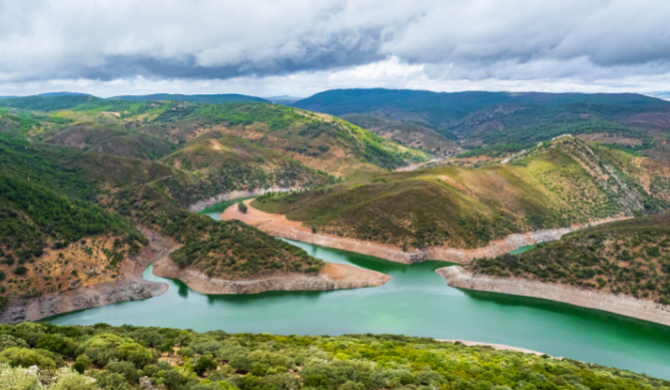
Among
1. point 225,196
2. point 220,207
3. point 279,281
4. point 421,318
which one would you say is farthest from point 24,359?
point 225,196

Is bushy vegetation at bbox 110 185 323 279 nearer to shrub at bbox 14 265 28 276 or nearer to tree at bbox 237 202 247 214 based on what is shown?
shrub at bbox 14 265 28 276

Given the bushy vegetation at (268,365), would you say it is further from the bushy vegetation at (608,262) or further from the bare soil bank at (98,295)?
the bushy vegetation at (608,262)

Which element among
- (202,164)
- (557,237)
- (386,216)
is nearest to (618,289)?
(557,237)

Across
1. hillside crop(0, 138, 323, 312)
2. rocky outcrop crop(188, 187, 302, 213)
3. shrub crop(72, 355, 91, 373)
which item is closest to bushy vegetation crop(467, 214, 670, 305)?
hillside crop(0, 138, 323, 312)

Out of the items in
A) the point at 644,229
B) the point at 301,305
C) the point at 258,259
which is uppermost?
the point at 644,229

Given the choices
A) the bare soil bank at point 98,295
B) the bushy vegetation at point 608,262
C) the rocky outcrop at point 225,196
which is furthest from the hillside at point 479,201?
the bare soil bank at point 98,295

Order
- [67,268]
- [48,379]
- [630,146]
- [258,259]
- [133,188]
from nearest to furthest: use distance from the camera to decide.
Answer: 1. [48,379]
2. [67,268]
3. [258,259]
4. [133,188]
5. [630,146]

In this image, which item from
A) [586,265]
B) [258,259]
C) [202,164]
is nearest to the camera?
[586,265]

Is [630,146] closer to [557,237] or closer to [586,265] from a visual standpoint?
[557,237]
